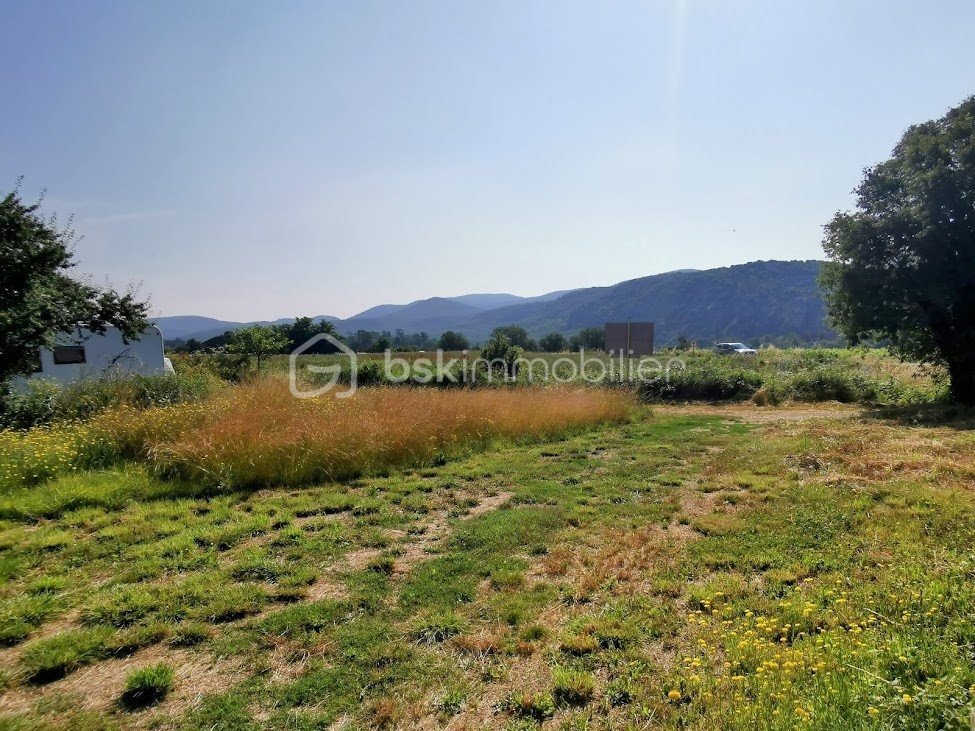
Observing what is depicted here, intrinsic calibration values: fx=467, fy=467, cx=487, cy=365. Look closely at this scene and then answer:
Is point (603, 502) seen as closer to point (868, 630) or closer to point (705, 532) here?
point (705, 532)

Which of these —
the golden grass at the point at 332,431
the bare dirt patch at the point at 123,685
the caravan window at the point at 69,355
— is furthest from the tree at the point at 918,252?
the caravan window at the point at 69,355

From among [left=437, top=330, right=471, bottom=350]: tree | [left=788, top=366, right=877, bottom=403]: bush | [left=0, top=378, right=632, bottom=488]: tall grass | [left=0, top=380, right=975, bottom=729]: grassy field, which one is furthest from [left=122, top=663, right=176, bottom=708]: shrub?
[left=437, top=330, right=471, bottom=350]: tree

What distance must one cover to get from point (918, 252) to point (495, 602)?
1485 centimetres

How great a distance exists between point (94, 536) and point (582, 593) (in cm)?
451

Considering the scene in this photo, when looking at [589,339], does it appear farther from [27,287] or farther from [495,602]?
[495,602]

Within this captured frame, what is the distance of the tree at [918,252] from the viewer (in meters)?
11.5

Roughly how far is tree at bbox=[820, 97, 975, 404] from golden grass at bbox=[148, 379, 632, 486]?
931 cm

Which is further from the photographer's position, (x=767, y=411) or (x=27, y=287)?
(x=767, y=411)

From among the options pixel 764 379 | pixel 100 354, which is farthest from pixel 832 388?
pixel 100 354

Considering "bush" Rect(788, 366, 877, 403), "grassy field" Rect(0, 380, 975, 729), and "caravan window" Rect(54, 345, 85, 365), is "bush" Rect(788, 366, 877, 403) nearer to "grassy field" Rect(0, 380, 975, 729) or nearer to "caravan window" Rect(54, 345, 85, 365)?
"grassy field" Rect(0, 380, 975, 729)

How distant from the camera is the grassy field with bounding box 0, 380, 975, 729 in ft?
7.02

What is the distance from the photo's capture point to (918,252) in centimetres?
1202

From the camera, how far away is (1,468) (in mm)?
5754

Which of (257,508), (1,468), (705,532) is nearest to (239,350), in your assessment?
(1,468)
